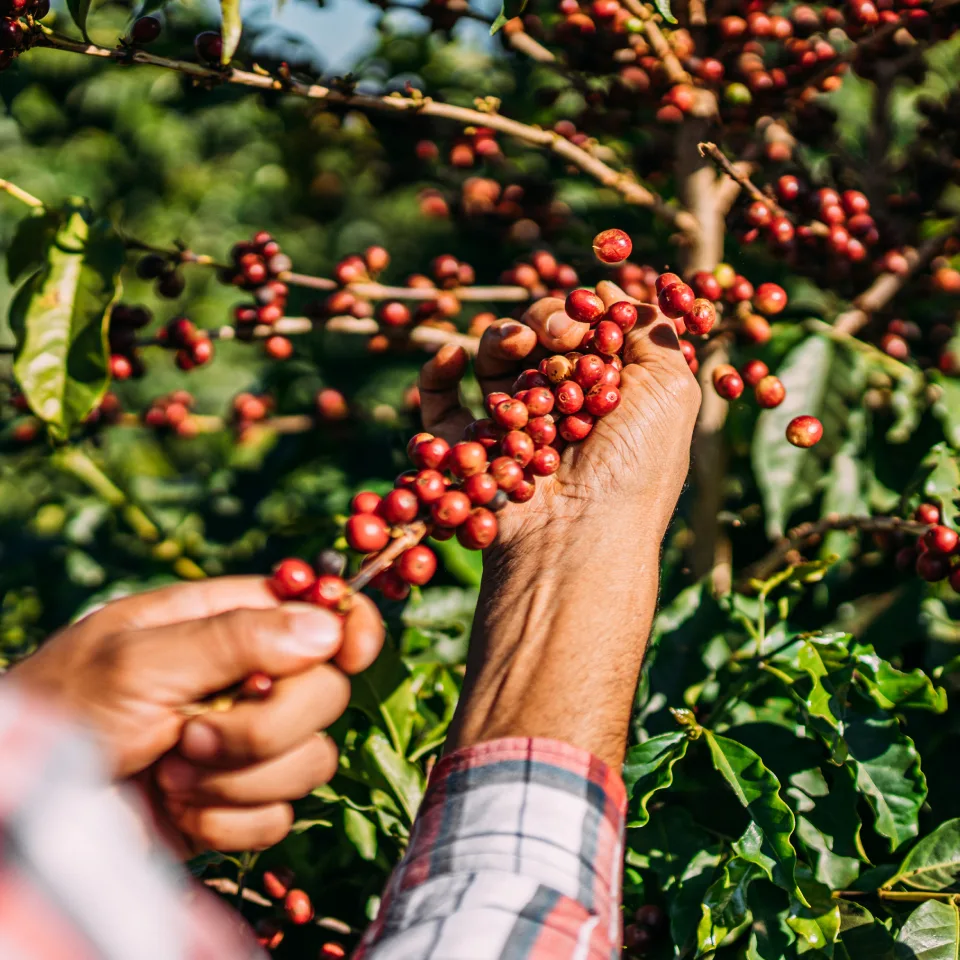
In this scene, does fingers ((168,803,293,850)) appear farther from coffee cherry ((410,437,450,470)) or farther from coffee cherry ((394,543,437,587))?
coffee cherry ((410,437,450,470))

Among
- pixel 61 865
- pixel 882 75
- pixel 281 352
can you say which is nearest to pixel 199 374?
pixel 281 352

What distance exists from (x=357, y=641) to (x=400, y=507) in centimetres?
22

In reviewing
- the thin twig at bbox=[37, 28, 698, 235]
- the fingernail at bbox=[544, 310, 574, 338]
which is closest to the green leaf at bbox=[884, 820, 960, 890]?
the fingernail at bbox=[544, 310, 574, 338]

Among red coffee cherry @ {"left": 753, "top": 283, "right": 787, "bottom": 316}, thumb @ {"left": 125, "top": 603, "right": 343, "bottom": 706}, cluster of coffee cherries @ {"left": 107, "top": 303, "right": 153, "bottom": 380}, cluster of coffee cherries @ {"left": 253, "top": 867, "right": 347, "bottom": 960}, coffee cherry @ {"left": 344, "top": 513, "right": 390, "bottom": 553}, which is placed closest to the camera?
thumb @ {"left": 125, "top": 603, "right": 343, "bottom": 706}

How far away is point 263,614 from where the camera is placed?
1021 mm

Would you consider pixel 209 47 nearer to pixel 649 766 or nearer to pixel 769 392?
pixel 769 392

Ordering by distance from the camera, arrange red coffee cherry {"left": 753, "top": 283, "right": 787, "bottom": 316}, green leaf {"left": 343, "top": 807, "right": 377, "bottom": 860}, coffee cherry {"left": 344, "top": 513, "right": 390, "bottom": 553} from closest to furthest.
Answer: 1. coffee cherry {"left": 344, "top": 513, "right": 390, "bottom": 553}
2. green leaf {"left": 343, "top": 807, "right": 377, "bottom": 860}
3. red coffee cherry {"left": 753, "top": 283, "right": 787, "bottom": 316}

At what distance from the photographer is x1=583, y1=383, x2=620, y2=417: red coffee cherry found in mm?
1452

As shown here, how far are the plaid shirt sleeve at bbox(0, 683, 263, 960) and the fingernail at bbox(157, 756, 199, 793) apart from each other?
62 mm

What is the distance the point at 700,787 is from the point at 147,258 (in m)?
1.60

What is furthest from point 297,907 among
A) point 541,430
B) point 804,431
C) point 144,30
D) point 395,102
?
point 144,30

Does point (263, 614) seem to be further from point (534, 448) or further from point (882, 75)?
point (882, 75)

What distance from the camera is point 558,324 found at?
1496mm

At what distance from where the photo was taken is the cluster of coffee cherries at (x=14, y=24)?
1523mm
